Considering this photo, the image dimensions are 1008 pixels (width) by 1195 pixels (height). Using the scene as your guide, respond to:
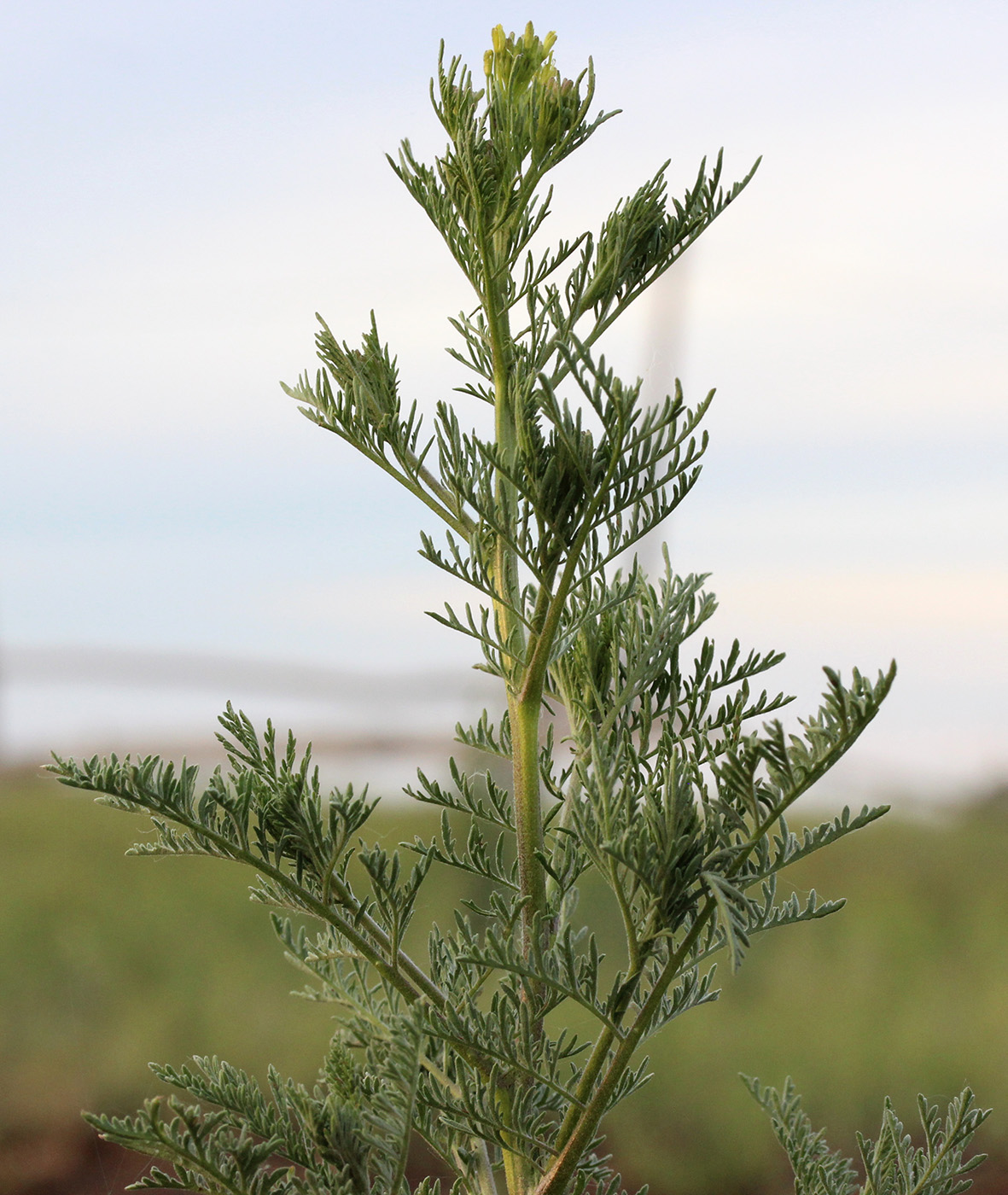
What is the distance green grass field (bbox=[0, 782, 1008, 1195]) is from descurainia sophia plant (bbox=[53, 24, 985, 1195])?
1.95m

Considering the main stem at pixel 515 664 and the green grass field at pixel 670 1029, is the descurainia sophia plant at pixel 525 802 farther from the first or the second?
→ the green grass field at pixel 670 1029

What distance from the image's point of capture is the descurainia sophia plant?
0.88 metres

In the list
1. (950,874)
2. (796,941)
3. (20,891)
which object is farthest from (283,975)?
(950,874)

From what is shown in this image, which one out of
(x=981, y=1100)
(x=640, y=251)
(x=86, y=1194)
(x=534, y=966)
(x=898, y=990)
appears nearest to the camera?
(x=534, y=966)

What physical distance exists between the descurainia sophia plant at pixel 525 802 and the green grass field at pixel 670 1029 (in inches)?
76.9

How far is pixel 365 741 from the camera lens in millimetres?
3408

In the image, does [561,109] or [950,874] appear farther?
[950,874]

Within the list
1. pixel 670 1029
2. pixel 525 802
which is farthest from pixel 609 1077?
pixel 670 1029

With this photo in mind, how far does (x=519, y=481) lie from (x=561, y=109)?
16.0 inches

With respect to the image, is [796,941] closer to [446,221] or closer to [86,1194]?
[86,1194]

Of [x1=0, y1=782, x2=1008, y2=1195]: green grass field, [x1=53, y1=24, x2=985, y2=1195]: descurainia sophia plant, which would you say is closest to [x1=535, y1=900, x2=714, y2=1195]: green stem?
[x1=53, y1=24, x2=985, y2=1195]: descurainia sophia plant

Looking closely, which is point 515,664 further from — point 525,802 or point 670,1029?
point 670,1029

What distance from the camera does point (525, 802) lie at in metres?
1.05

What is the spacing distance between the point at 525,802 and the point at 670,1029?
8.27ft
